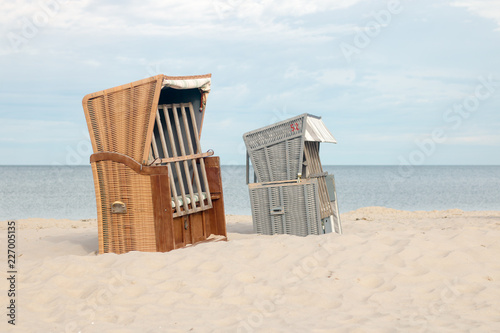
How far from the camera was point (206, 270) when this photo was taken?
514 cm

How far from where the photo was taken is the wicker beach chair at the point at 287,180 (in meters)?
7.57

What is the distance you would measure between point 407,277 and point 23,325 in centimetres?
367

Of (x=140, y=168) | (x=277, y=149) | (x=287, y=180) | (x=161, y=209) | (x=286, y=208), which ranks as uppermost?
(x=277, y=149)

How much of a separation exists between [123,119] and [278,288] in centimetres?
329

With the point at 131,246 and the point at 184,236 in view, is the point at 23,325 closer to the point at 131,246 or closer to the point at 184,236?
the point at 131,246

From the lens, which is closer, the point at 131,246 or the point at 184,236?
the point at 131,246

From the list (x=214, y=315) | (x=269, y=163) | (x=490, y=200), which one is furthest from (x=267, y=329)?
(x=490, y=200)

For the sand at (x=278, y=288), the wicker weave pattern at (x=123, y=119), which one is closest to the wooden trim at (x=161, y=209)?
the sand at (x=278, y=288)

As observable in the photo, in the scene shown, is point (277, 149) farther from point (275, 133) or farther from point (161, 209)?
point (161, 209)

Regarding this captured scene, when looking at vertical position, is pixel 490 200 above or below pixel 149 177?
below

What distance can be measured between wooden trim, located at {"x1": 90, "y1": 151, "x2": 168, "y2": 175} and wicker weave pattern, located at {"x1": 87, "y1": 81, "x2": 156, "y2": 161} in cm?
7

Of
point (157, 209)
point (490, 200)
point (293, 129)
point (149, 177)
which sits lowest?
Result: point (490, 200)

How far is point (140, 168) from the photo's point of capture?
20.4ft

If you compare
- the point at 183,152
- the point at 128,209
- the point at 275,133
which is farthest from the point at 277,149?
the point at 128,209
